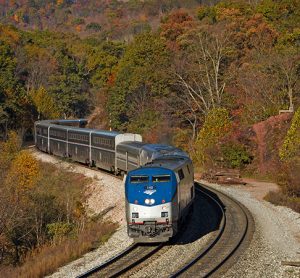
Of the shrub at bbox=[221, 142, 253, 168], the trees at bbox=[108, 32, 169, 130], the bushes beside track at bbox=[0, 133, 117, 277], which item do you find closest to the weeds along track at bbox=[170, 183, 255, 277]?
the bushes beside track at bbox=[0, 133, 117, 277]

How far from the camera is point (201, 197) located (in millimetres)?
32875

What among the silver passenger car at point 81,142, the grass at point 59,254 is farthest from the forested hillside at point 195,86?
the grass at point 59,254

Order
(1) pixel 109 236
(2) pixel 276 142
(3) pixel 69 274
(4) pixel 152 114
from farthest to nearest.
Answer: (4) pixel 152 114 → (2) pixel 276 142 → (1) pixel 109 236 → (3) pixel 69 274

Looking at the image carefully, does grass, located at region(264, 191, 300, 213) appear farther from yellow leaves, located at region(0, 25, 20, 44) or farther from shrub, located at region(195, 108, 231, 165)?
yellow leaves, located at region(0, 25, 20, 44)

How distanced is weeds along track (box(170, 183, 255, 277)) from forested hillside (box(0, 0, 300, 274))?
3.74 metres

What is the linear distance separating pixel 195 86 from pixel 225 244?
45.5 metres

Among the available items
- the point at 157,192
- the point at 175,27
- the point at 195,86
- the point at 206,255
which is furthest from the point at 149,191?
the point at 175,27

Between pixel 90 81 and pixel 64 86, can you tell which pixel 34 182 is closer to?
pixel 64 86

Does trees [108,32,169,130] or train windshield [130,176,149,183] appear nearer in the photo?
train windshield [130,176,149,183]

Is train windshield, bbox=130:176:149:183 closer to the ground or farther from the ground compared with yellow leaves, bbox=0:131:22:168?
farther from the ground

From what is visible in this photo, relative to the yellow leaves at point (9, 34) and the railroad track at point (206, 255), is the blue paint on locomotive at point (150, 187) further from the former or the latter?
the yellow leaves at point (9, 34)

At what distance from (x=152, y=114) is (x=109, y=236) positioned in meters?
46.2

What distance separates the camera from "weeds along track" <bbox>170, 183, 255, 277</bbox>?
713 inches

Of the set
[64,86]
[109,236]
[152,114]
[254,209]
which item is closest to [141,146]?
[254,209]
